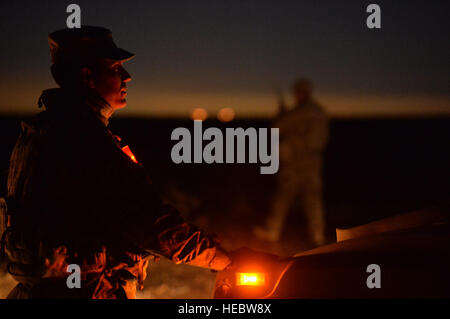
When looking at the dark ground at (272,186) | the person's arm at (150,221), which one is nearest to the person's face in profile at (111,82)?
the person's arm at (150,221)

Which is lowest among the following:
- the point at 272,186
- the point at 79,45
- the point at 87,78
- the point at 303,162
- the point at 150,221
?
the point at 150,221

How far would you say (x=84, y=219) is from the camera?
2729 millimetres

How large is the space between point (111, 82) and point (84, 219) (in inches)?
32.1

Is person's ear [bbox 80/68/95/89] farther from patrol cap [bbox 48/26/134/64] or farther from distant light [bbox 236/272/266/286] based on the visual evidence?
distant light [bbox 236/272/266/286]

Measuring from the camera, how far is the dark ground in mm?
7668

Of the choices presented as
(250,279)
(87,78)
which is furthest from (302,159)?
(250,279)

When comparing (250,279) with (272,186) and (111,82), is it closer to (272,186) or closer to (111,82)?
(111,82)

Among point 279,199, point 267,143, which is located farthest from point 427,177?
point 279,199

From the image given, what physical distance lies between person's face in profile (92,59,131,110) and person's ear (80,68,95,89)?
17 mm

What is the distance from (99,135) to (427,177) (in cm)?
1244

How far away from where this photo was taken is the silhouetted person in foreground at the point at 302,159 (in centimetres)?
766

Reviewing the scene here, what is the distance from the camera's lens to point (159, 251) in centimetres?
279

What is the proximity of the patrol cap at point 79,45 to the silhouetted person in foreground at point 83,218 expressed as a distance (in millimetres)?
324

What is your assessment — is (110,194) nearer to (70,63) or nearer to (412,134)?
(70,63)
